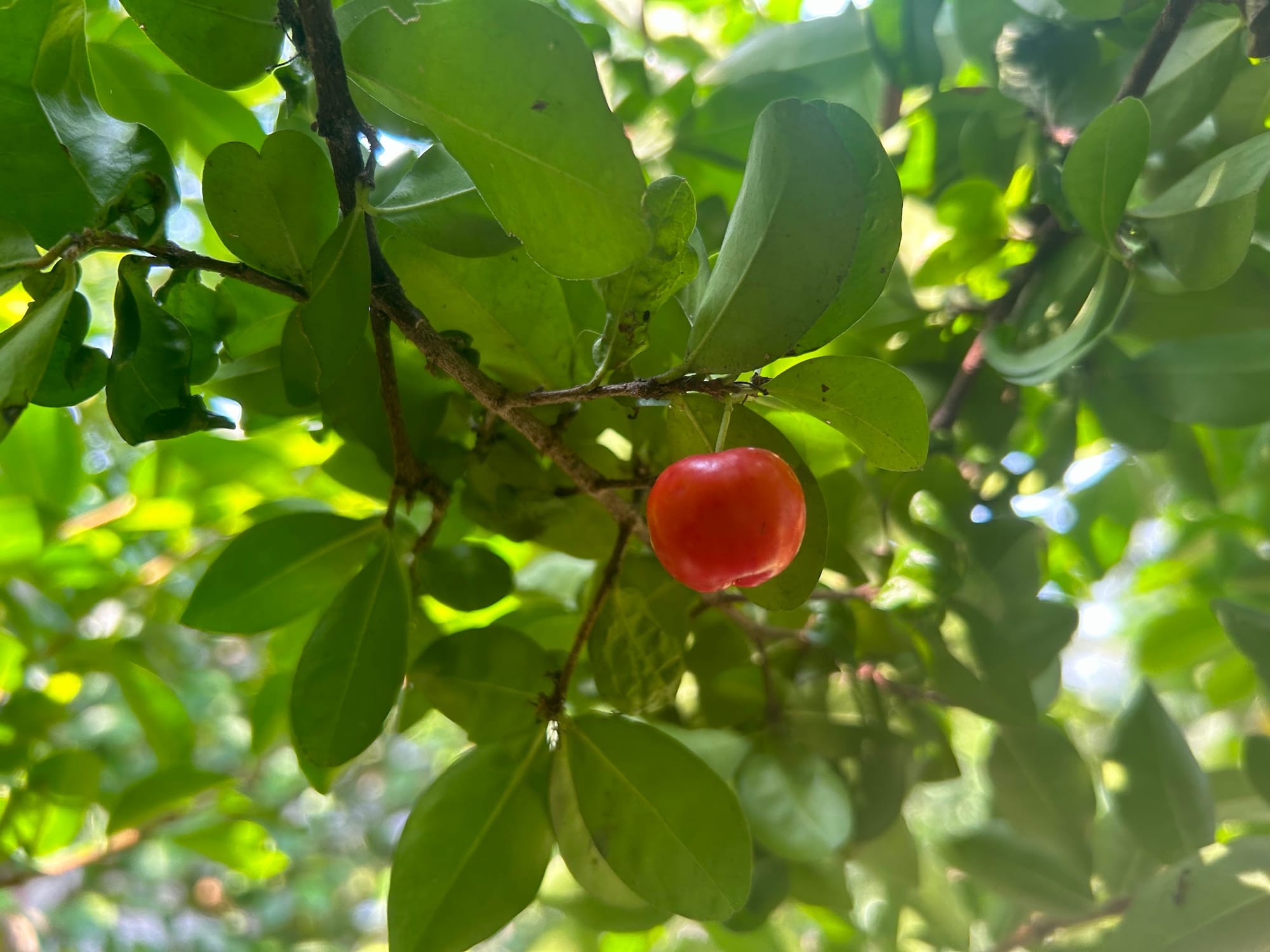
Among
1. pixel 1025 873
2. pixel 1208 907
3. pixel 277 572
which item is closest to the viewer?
pixel 277 572

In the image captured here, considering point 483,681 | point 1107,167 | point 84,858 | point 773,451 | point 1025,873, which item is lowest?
point 84,858

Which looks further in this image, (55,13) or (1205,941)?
(1205,941)

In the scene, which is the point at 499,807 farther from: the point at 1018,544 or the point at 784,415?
the point at 1018,544

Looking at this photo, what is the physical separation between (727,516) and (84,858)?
3.13 feet

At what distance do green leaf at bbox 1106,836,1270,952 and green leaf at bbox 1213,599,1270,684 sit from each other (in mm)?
140

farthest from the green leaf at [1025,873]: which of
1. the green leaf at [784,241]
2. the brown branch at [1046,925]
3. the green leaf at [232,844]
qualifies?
the green leaf at [232,844]

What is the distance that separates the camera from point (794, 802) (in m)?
0.60

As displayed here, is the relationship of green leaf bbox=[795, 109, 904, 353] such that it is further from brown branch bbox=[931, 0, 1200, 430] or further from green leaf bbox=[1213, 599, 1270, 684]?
green leaf bbox=[1213, 599, 1270, 684]

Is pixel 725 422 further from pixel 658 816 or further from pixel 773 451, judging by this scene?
pixel 658 816

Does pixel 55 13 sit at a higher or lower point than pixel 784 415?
higher

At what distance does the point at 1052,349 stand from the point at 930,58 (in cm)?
31

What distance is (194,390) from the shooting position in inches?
21.9

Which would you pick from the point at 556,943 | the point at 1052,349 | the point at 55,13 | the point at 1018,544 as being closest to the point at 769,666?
the point at 1018,544

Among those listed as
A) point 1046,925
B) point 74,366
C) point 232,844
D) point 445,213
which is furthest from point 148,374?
point 1046,925
